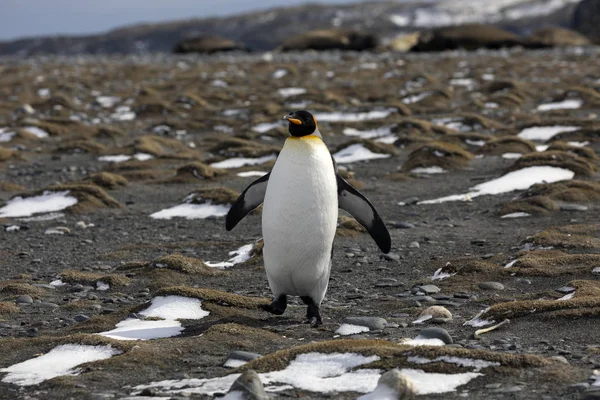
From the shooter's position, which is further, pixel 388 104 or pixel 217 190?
pixel 388 104

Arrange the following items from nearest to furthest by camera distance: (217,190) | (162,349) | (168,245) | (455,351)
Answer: (455,351), (162,349), (168,245), (217,190)

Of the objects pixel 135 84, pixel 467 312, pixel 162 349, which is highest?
pixel 162 349

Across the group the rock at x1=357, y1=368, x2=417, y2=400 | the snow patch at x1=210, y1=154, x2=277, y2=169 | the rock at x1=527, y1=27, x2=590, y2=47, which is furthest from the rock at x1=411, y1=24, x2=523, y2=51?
the rock at x1=357, y1=368, x2=417, y2=400

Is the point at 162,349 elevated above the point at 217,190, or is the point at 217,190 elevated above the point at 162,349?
the point at 162,349

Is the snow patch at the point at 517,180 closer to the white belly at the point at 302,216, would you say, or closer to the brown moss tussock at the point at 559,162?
the brown moss tussock at the point at 559,162

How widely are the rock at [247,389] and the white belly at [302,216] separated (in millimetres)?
2141

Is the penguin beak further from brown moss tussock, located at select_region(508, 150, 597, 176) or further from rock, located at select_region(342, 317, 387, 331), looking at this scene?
brown moss tussock, located at select_region(508, 150, 597, 176)

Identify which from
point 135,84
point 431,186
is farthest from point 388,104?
point 135,84

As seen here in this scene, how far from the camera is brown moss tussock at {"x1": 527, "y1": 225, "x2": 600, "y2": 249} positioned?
320 inches

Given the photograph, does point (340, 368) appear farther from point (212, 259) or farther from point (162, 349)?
point (212, 259)

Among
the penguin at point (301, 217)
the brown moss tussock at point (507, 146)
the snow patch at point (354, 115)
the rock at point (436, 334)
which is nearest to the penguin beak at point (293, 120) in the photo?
the penguin at point (301, 217)

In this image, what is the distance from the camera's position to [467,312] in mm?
6305

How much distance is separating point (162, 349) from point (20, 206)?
685cm

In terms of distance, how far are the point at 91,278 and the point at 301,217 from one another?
2.25 meters
